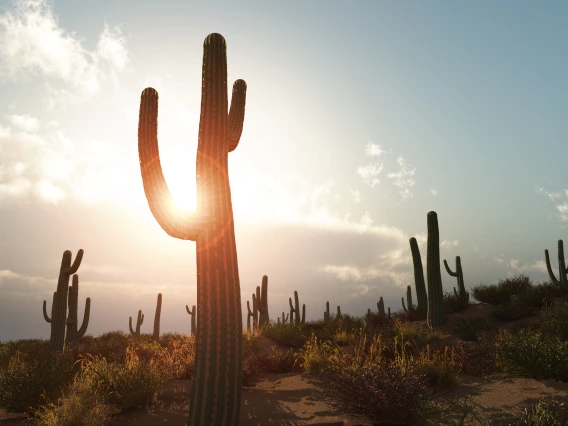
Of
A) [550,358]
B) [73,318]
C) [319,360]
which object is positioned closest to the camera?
[550,358]

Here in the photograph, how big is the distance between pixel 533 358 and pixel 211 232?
27.5 ft

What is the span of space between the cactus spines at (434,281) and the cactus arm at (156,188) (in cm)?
1519

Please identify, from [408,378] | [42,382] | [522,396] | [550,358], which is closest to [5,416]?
[42,382]

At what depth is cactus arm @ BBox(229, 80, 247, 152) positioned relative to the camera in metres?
9.97

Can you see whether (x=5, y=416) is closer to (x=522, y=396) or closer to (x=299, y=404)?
(x=299, y=404)

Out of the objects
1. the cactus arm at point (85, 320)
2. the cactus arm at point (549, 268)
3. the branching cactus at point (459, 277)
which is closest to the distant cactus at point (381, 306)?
the branching cactus at point (459, 277)

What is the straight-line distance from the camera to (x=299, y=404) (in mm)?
10055

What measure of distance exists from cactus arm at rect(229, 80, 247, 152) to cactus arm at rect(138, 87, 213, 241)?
165 centimetres

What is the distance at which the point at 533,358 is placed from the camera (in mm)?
10695

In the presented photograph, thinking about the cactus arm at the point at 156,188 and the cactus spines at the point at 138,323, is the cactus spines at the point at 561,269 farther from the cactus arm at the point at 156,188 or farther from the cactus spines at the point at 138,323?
the cactus spines at the point at 138,323

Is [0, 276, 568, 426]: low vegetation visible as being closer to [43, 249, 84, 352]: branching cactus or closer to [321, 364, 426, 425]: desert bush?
[321, 364, 426, 425]: desert bush

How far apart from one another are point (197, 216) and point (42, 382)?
274 inches

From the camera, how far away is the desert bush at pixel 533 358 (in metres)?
10.5

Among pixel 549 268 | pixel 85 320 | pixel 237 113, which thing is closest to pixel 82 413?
pixel 237 113
